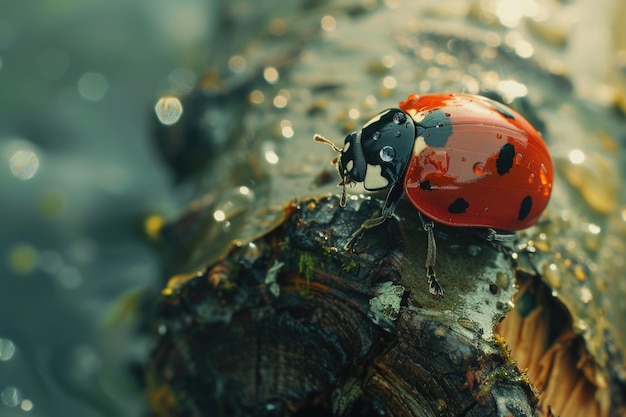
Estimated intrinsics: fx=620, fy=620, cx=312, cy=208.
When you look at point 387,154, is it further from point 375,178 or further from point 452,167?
point 452,167

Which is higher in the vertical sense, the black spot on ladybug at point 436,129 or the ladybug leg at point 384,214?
the black spot on ladybug at point 436,129

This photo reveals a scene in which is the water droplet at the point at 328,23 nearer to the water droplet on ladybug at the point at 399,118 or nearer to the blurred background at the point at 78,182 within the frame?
the blurred background at the point at 78,182

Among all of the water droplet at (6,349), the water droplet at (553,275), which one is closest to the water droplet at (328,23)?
the water droplet at (553,275)

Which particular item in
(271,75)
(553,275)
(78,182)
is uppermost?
(271,75)

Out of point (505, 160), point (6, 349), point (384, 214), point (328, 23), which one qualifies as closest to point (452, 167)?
point (505, 160)

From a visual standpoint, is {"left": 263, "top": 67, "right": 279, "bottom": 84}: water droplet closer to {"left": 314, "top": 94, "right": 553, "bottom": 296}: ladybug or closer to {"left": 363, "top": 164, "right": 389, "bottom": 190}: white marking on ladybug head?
{"left": 314, "top": 94, "right": 553, "bottom": 296}: ladybug
